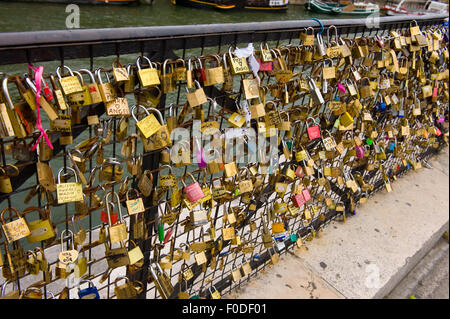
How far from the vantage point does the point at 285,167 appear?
2.45 meters

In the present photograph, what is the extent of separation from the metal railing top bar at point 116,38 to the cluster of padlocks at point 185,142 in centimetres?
6

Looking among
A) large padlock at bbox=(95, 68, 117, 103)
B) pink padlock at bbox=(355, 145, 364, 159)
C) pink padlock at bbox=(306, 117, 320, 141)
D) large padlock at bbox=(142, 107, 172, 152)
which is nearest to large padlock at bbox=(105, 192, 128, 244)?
large padlock at bbox=(142, 107, 172, 152)

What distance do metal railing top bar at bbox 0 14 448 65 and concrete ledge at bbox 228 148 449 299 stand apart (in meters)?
1.76

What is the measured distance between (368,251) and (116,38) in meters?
2.76

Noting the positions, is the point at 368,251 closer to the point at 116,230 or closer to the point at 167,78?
the point at 116,230

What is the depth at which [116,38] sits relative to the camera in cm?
123

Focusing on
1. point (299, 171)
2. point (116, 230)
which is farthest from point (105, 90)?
point (299, 171)

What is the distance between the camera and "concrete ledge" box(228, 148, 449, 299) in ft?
8.98

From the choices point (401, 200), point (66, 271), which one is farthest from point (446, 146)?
point (66, 271)

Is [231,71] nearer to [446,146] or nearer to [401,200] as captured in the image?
[401,200]

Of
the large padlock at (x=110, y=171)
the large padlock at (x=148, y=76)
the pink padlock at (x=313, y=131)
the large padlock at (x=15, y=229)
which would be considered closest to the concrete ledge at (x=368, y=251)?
the pink padlock at (x=313, y=131)

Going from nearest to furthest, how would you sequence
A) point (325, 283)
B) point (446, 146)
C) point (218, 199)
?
point (218, 199) → point (325, 283) → point (446, 146)

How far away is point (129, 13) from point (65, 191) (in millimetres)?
19334

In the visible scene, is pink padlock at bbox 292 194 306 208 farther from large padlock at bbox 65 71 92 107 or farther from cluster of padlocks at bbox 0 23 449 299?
large padlock at bbox 65 71 92 107
